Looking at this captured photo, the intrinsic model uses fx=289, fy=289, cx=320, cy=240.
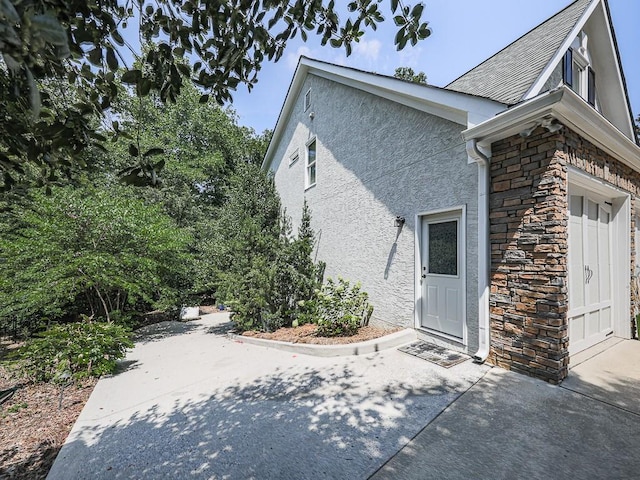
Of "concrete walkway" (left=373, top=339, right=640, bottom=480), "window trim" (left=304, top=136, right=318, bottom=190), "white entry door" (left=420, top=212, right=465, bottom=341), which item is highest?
"window trim" (left=304, top=136, right=318, bottom=190)

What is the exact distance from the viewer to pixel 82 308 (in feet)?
30.6

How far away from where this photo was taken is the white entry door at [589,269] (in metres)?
4.48

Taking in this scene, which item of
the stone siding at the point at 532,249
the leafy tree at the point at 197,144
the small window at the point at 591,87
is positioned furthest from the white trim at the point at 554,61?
the leafy tree at the point at 197,144

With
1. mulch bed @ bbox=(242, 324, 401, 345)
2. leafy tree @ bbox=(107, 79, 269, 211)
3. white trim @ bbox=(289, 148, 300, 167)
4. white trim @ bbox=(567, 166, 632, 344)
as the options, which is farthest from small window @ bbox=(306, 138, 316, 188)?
leafy tree @ bbox=(107, 79, 269, 211)

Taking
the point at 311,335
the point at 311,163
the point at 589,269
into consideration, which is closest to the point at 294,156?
the point at 311,163

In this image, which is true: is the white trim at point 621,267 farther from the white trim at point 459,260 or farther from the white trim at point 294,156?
the white trim at point 294,156

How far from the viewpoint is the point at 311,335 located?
6238 mm

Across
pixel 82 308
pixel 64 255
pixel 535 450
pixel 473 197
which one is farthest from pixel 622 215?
pixel 82 308

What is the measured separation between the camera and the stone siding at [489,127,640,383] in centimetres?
356

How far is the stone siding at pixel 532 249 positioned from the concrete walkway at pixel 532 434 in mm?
390

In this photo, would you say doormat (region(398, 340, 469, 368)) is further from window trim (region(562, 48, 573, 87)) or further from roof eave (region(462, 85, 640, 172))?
window trim (region(562, 48, 573, 87))

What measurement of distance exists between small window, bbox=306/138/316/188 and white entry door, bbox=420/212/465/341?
16.9ft

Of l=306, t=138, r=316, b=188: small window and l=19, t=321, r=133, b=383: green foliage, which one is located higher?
l=306, t=138, r=316, b=188: small window

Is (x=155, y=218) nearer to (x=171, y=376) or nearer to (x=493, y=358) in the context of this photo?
(x=171, y=376)
